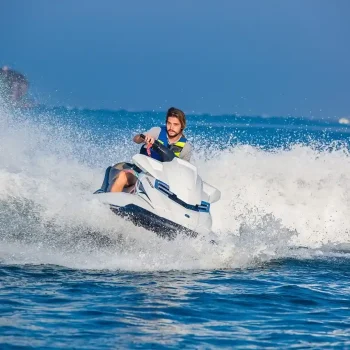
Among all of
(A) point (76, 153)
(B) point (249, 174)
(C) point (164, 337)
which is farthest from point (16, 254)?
(A) point (76, 153)

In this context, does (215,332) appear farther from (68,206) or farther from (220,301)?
(68,206)

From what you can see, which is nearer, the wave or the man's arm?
the wave

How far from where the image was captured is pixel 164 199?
26.9ft

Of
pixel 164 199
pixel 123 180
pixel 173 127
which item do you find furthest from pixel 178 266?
pixel 173 127

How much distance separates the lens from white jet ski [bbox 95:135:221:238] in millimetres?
8109

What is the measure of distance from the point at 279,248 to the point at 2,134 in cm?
639

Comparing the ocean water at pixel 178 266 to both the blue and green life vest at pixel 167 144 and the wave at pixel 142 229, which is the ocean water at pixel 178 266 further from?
the blue and green life vest at pixel 167 144

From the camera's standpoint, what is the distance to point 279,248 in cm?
970

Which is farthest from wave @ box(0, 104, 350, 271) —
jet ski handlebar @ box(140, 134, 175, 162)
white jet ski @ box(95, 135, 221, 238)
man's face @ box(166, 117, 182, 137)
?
man's face @ box(166, 117, 182, 137)

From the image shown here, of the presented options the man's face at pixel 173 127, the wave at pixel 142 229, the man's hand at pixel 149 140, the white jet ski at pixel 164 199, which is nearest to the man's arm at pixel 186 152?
the man's face at pixel 173 127

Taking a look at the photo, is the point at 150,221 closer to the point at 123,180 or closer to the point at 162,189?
the point at 162,189

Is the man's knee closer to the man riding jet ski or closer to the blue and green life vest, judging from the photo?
the man riding jet ski

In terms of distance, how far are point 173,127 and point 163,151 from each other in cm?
40

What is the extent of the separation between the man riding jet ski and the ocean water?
18 cm
